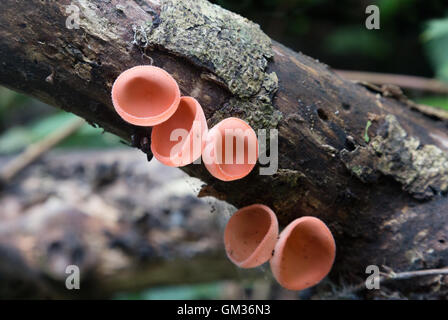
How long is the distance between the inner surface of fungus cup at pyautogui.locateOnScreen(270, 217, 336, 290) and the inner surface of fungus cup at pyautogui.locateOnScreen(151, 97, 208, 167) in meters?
0.48

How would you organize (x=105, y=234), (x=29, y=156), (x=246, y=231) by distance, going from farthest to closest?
(x=29, y=156) < (x=105, y=234) < (x=246, y=231)

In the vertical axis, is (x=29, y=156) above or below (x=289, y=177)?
above

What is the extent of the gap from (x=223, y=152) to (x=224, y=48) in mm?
367

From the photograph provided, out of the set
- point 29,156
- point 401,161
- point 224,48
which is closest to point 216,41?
point 224,48

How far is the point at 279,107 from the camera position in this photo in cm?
151

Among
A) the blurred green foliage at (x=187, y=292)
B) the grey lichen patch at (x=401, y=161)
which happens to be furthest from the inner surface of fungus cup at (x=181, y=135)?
the blurred green foliage at (x=187, y=292)

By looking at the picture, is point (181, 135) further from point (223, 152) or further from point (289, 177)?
point (289, 177)

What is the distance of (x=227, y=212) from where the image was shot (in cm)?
179

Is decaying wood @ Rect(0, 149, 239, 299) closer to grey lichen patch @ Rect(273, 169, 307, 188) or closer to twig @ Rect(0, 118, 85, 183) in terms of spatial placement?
twig @ Rect(0, 118, 85, 183)

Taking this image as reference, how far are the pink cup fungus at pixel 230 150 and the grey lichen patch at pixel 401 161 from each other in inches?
16.3

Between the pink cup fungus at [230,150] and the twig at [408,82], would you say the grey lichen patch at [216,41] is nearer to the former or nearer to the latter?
the pink cup fungus at [230,150]

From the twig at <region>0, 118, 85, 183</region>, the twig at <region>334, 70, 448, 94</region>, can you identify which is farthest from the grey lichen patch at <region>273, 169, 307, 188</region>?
the twig at <region>0, 118, 85, 183</region>

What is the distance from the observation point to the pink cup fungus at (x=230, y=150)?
4.32 feet
